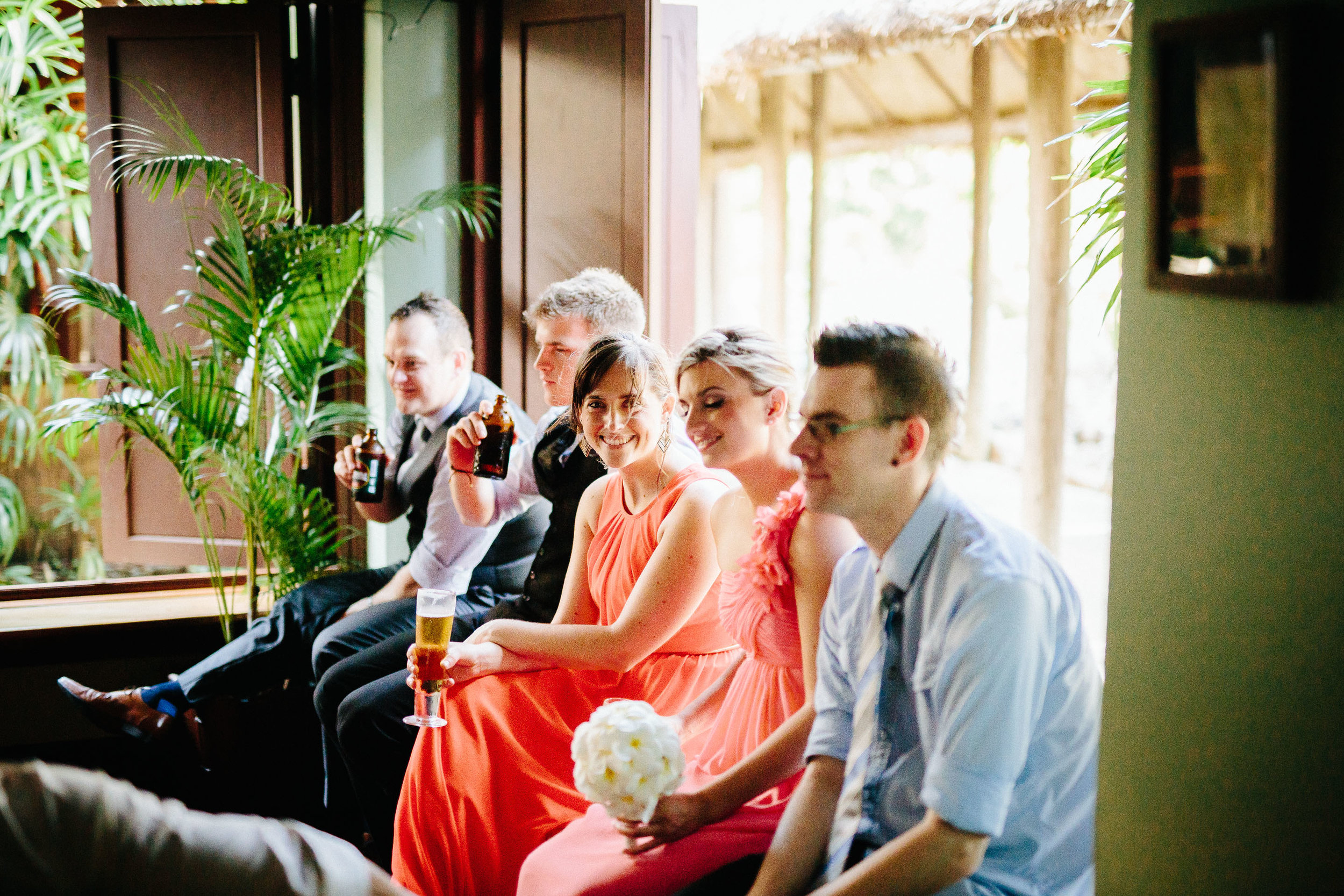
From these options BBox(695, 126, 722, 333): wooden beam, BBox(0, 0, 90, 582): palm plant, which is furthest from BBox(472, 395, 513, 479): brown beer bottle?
BBox(695, 126, 722, 333): wooden beam

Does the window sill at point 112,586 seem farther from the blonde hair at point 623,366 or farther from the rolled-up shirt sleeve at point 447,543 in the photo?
the blonde hair at point 623,366

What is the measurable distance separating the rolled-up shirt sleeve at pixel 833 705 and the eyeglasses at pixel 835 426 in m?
0.24

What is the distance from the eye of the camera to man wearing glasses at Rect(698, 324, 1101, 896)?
1.31 m

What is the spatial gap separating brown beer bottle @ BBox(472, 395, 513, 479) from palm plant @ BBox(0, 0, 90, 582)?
2.28m

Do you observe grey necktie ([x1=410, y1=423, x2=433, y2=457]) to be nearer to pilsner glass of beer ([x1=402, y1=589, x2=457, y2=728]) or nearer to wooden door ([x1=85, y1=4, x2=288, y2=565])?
wooden door ([x1=85, y1=4, x2=288, y2=565])

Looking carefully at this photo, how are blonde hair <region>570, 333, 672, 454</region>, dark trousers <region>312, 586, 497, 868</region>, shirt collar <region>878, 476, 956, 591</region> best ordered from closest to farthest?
→ shirt collar <region>878, 476, 956, 591</region>
blonde hair <region>570, 333, 672, 454</region>
dark trousers <region>312, 586, 497, 868</region>

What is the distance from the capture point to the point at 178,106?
3.96 meters

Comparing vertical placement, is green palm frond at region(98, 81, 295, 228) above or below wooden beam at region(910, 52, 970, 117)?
below

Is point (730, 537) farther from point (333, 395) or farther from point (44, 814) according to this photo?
point (333, 395)

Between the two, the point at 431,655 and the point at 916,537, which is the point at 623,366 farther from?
the point at 916,537

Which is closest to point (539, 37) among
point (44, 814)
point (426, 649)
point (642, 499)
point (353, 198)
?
point (353, 198)

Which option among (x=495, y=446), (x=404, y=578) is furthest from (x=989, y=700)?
(x=404, y=578)

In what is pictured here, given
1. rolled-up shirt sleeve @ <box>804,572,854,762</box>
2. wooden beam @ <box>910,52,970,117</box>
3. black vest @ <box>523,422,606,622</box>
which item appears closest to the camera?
rolled-up shirt sleeve @ <box>804,572,854,762</box>

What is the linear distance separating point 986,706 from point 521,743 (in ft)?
3.89
